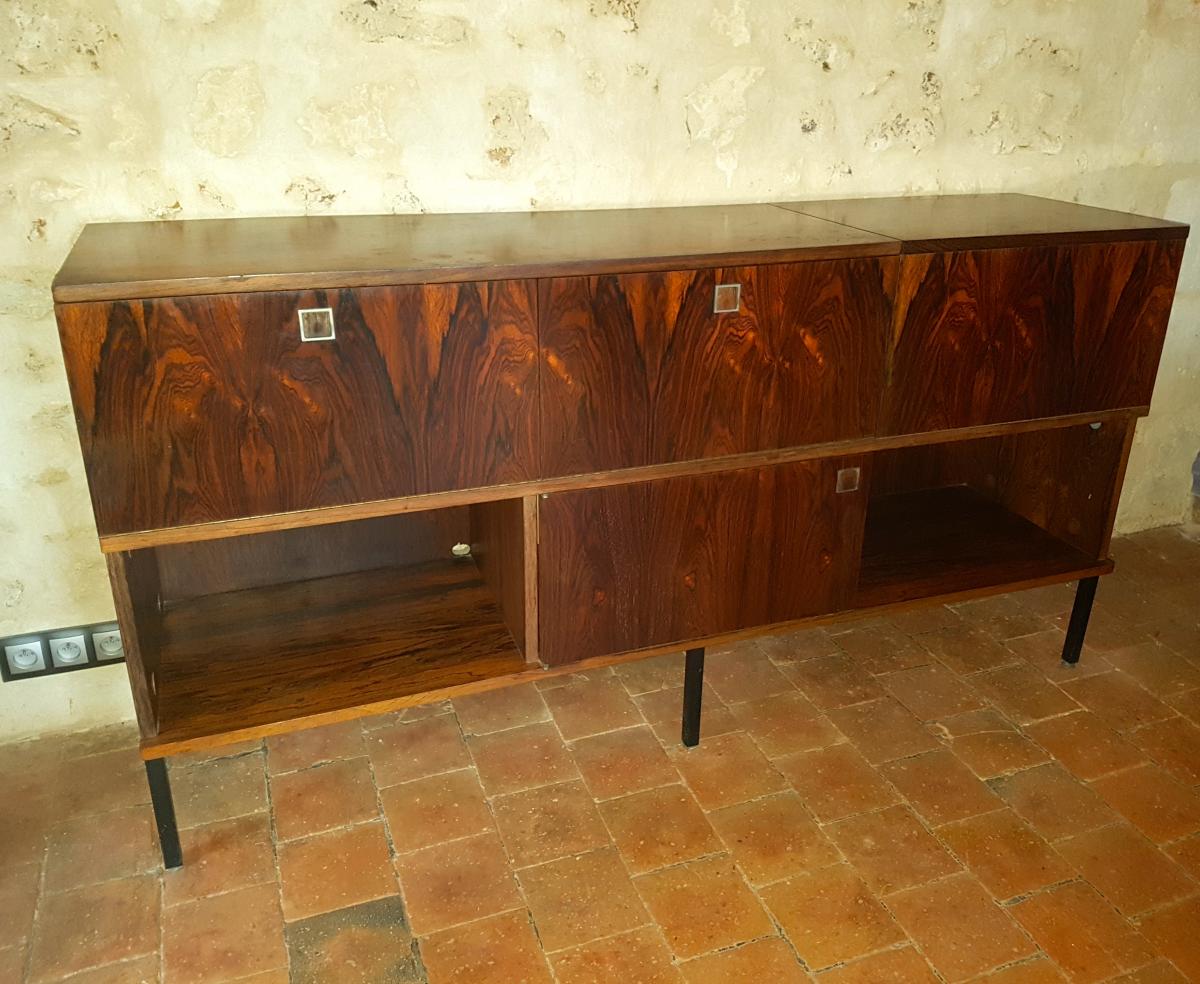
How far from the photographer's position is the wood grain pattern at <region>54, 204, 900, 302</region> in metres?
1.62

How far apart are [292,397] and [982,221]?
5.21 feet

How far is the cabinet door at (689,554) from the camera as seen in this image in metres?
2.02

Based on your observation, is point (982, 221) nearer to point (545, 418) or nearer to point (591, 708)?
point (545, 418)

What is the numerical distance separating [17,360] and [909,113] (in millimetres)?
2204

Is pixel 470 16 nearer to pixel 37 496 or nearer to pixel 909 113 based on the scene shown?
pixel 909 113

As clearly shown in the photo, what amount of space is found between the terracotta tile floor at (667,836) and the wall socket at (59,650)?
0.67 feet

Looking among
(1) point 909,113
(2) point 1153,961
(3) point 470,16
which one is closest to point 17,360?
A: (3) point 470,16

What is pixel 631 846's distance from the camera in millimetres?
2123

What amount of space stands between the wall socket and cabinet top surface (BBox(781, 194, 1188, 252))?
194 cm

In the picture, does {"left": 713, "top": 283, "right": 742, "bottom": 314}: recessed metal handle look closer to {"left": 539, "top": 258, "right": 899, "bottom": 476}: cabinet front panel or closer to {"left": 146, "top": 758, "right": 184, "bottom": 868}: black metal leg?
{"left": 539, "top": 258, "right": 899, "bottom": 476}: cabinet front panel

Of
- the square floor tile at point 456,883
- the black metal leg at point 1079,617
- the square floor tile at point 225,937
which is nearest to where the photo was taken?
the square floor tile at point 225,937

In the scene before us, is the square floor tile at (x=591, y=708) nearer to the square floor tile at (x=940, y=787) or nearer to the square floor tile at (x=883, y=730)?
the square floor tile at (x=883, y=730)

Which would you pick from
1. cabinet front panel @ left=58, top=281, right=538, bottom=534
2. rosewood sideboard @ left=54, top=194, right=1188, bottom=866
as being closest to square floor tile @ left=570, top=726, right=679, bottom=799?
rosewood sideboard @ left=54, top=194, right=1188, bottom=866

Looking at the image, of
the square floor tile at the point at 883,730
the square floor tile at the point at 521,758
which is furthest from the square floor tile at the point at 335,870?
the square floor tile at the point at 883,730
